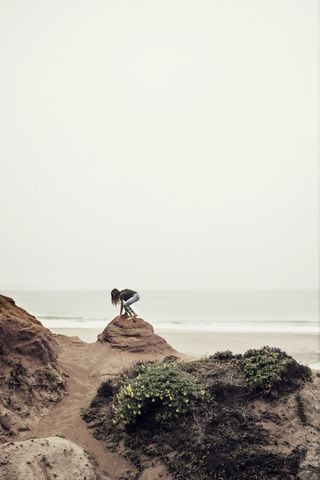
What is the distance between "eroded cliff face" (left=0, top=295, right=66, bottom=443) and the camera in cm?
691

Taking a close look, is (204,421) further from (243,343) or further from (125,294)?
(243,343)

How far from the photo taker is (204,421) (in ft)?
19.4

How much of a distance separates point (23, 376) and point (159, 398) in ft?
13.0

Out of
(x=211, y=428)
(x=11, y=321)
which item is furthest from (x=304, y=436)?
(x=11, y=321)

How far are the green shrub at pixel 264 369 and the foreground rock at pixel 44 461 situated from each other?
374 cm

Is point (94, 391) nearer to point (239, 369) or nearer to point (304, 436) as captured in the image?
point (239, 369)

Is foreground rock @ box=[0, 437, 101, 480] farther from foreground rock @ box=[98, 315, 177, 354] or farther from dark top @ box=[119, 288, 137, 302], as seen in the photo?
dark top @ box=[119, 288, 137, 302]

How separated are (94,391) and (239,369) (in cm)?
452

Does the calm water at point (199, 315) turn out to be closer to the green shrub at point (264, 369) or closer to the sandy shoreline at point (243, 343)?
the sandy shoreline at point (243, 343)

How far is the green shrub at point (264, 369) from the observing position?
6.64m

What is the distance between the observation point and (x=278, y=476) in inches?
195

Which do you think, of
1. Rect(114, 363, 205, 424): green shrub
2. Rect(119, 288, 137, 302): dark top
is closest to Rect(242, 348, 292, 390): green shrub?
Rect(114, 363, 205, 424): green shrub

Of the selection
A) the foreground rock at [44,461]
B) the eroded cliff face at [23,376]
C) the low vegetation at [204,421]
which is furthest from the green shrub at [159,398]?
the eroded cliff face at [23,376]

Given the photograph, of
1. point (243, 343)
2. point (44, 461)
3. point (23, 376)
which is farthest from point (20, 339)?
point (243, 343)
